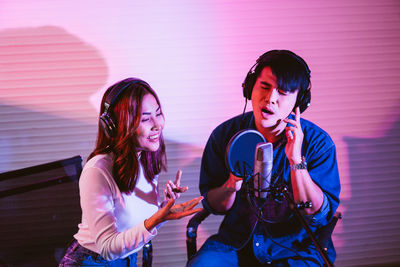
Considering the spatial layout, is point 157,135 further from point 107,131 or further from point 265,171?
point 265,171

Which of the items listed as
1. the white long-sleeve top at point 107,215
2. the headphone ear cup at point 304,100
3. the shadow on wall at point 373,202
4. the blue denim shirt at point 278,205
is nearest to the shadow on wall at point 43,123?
the white long-sleeve top at point 107,215

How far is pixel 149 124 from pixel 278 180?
0.88 m

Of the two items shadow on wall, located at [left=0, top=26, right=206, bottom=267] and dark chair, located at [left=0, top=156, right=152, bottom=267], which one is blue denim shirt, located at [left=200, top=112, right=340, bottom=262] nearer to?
shadow on wall, located at [left=0, top=26, right=206, bottom=267]

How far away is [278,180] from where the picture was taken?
1.87 meters

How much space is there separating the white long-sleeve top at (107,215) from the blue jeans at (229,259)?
17.0 inches

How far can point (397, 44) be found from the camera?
2512 mm

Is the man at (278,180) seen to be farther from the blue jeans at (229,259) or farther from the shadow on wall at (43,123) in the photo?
the shadow on wall at (43,123)

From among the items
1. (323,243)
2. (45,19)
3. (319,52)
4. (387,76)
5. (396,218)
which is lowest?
(396,218)

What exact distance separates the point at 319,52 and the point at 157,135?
5.29 ft

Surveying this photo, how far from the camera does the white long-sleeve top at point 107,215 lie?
1504 millimetres

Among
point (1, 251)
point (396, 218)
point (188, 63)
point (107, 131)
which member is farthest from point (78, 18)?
point (396, 218)

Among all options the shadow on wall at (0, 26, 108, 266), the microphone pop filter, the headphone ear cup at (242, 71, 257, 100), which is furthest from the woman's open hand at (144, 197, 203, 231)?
the shadow on wall at (0, 26, 108, 266)

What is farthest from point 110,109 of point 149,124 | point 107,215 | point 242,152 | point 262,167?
point 262,167

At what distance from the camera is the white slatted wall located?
2357 millimetres
